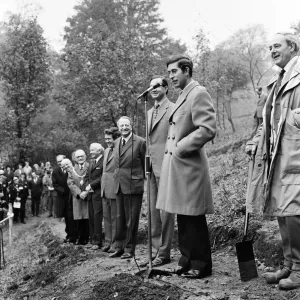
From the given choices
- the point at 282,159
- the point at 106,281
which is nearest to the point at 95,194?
the point at 106,281

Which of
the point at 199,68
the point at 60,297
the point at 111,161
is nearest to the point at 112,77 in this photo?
the point at 199,68

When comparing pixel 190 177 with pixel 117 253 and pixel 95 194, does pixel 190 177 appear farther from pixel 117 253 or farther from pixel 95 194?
pixel 95 194

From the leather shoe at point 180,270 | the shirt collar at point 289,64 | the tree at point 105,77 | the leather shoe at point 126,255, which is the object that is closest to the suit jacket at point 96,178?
the leather shoe at point 126,255

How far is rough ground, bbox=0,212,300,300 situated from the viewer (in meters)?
4.44

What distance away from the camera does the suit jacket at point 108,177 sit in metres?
7.70

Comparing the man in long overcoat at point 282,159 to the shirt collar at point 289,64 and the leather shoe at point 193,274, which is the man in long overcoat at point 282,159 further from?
the leather shoe at point 193,274

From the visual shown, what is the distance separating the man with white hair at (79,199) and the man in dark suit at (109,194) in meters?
0.98

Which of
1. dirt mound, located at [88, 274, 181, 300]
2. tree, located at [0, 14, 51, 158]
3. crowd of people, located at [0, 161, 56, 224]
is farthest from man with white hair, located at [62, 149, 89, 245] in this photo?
tree, located at [0, 14, 51, 158]

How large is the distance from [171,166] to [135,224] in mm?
2223

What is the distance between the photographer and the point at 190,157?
4980mm

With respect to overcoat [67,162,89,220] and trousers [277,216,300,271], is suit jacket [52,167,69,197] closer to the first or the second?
overcoat [67,162,89,220]

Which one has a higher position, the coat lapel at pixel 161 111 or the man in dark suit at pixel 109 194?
the coat lapel at pixel 161 111

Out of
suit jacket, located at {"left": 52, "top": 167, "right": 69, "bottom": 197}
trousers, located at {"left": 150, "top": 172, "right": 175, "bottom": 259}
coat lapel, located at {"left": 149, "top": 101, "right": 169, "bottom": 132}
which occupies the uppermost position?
coat lapel, located at {"left": 149, "top": 101, "right": 169, "bottom": 132}

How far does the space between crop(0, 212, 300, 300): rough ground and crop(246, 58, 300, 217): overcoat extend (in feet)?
2.47
